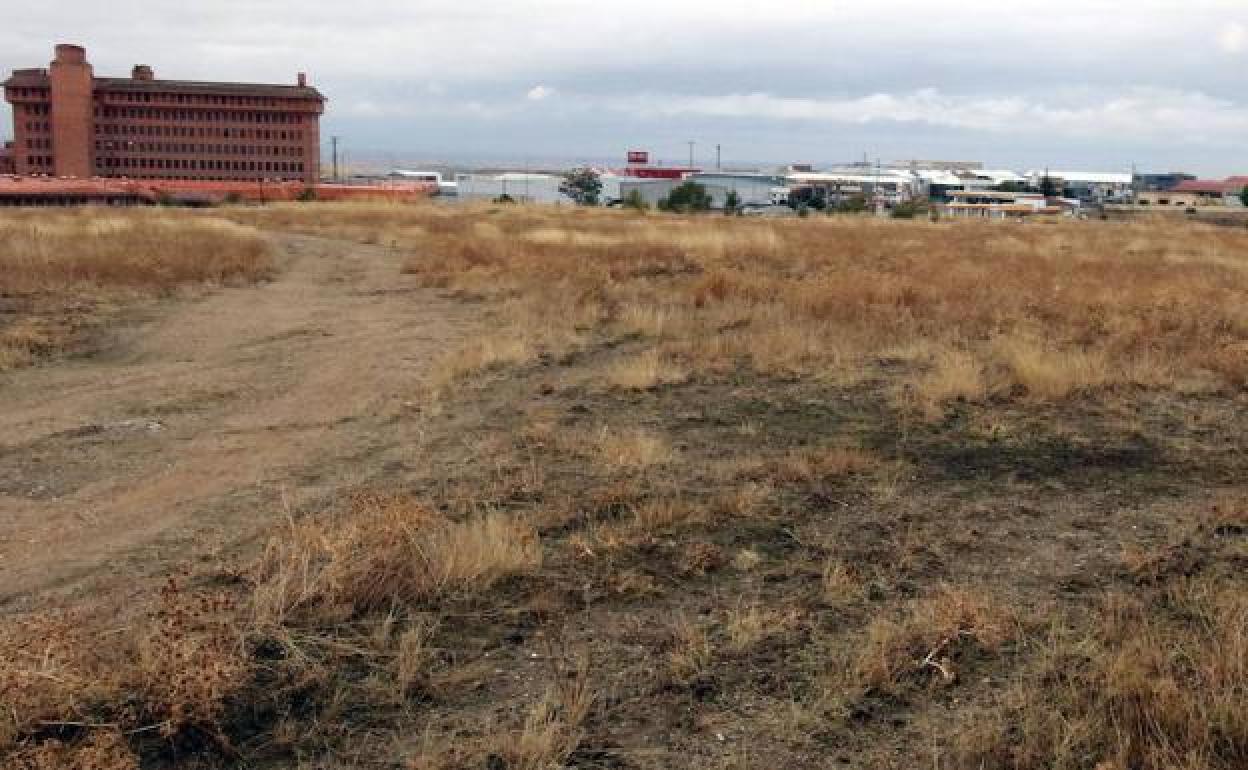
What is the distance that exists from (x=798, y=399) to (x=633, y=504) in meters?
3.54

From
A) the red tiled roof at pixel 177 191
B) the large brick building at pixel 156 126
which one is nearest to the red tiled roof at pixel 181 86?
the large brick building at pixel 156 126

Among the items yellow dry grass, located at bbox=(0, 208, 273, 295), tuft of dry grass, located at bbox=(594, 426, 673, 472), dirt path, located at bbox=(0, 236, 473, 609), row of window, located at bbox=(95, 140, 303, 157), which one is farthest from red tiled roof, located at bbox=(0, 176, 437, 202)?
tuft of dry grass, located at bbox=(594, 426, 673, 472)

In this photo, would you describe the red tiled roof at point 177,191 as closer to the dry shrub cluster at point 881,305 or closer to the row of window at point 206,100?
the row of window at point 206,100

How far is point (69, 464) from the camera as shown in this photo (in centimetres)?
727

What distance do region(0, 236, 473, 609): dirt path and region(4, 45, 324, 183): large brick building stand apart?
10746cm

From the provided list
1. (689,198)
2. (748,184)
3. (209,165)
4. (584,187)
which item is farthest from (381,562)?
(748,184)

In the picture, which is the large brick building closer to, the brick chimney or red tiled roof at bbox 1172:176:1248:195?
the brick chimney

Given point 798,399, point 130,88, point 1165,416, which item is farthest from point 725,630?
point 130,88

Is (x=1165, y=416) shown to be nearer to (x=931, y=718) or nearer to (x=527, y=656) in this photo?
(x=931, y=718)

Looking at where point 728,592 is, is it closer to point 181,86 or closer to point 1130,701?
point 1130,701

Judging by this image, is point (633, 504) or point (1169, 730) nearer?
point (1169, 730)

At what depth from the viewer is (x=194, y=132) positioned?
370 feet

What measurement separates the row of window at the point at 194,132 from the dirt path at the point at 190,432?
10760cm

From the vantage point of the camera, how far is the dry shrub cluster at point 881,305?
10320mm
